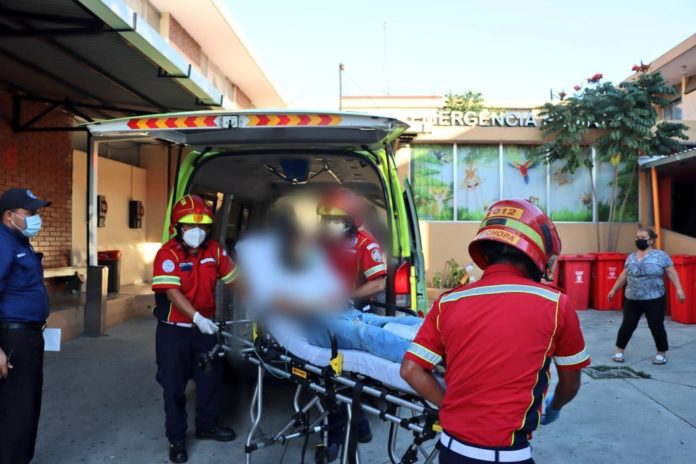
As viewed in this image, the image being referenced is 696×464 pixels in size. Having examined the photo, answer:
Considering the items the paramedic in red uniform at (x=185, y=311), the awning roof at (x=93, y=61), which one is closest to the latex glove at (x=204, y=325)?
the paramedic in red uniform at (x=185, y=311)

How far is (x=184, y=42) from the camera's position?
11547 mm

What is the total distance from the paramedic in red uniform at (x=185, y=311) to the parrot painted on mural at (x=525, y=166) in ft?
29.2

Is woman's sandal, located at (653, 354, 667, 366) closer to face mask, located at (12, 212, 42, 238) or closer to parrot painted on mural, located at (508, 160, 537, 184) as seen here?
parrot painted on mural, located at (508, 160, 537, 184)

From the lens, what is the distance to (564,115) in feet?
34.9

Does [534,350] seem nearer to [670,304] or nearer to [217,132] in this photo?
[217,132]

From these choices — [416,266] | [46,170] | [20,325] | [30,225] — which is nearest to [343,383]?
[416,266]

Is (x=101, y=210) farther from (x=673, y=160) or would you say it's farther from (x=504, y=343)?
(x=673, y=160)

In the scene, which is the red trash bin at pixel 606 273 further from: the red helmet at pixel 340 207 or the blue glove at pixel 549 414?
the blue glove at pixel 549 414

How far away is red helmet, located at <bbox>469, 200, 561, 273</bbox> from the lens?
69.6 inches

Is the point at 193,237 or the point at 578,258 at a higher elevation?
the point at 193,237

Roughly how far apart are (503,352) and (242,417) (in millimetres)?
3402

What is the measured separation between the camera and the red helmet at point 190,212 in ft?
12.4

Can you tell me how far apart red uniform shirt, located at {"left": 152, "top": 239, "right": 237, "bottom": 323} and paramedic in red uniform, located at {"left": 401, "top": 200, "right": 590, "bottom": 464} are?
236 centimetres

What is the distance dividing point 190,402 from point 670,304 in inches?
309
